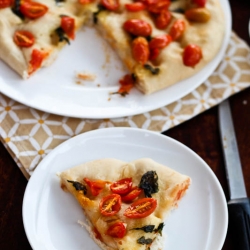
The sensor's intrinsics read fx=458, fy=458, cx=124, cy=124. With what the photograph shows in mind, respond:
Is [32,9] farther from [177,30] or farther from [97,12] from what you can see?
[177,30]

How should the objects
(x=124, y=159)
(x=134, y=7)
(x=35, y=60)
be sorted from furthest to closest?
(x=134, y=7), (x=35, y=60), (x=124, y=159)

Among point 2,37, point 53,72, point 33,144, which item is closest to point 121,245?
point 33,144

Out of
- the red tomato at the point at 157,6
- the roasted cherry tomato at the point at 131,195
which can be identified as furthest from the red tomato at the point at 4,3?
the roasted cherry tomato at the point at 131,195

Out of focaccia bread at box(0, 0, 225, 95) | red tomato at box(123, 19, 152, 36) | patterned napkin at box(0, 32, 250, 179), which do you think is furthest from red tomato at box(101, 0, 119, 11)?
patterned napkin at box(0, 32, 250, 179)

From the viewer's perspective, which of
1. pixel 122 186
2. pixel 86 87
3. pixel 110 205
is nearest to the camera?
pixel 110 205

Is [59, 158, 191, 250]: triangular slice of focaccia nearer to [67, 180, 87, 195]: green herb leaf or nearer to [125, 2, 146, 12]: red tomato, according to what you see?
[67, 180, 87, 195]: green herb leaf

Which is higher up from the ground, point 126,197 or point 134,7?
point 134,7

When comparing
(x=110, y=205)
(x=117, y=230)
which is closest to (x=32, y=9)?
(x=110, y=205)
